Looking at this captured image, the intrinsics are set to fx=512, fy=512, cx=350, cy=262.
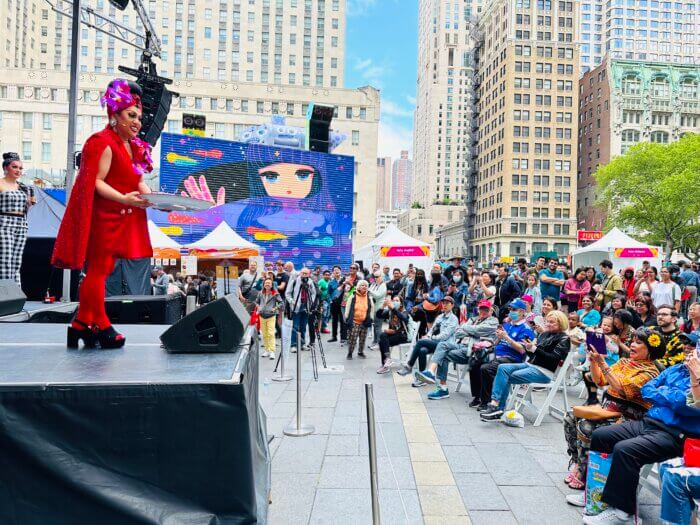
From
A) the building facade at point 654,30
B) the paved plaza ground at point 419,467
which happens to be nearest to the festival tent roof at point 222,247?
the paved plaza ground at point 419,467

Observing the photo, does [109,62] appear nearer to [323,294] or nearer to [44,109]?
[44,109]

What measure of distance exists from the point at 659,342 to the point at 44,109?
73317 millimetres

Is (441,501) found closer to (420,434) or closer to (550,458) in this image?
(550,458)

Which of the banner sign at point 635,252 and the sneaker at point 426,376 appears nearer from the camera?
the sneaker at point 426,376

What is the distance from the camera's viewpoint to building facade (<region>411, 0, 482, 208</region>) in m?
146

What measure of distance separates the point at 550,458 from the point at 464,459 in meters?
0.82

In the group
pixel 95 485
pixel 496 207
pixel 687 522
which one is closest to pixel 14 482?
pixel 95 485

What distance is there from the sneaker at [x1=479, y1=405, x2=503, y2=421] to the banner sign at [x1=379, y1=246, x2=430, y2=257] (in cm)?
1185

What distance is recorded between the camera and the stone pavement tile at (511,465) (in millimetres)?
4227

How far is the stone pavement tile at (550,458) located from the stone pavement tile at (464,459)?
1.79ft

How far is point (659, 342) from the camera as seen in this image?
13.3ft

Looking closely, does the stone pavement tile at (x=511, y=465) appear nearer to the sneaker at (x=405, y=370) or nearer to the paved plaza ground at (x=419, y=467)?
the paved plaza ground at (x=419, y=467)

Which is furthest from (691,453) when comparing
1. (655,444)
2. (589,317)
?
(589,317)

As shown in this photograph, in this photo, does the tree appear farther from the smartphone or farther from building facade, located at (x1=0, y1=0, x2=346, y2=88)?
building facade, located at (x1=0, y1=0, x2=346, y2=88)
